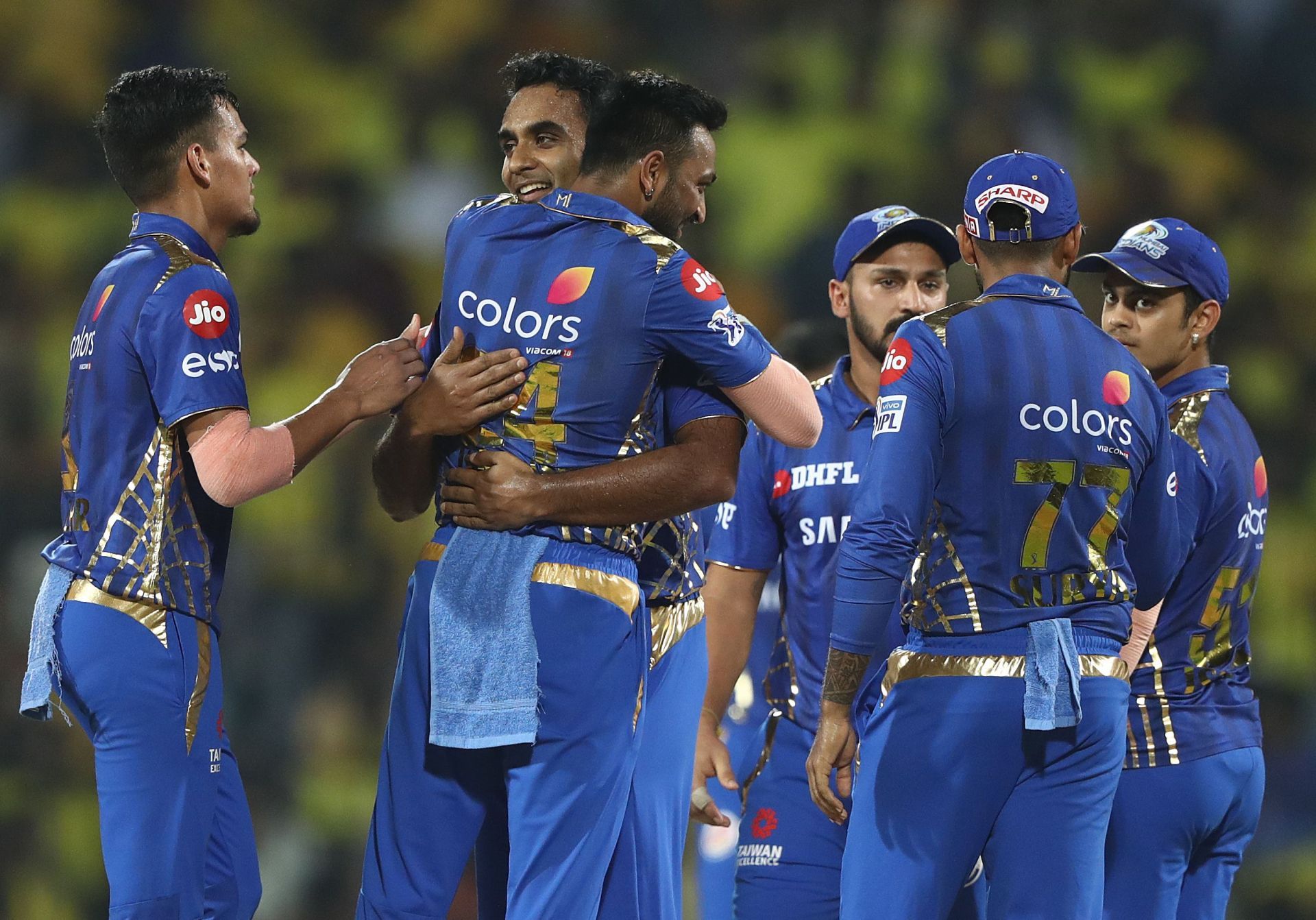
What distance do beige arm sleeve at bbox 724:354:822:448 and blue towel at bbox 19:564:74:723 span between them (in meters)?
1.22

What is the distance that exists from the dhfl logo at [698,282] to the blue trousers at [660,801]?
23.5 inches

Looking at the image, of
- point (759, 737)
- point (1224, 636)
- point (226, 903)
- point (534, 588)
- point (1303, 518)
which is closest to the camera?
point (534, 588)

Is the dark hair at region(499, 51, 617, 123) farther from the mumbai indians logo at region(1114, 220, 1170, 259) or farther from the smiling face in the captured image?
the mumbai indians logo at region(1114, 220, 1170, 259)

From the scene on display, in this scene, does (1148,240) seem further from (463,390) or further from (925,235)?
(463,390)

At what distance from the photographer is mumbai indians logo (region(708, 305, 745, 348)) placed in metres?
2.23

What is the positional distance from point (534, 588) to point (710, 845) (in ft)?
7.49

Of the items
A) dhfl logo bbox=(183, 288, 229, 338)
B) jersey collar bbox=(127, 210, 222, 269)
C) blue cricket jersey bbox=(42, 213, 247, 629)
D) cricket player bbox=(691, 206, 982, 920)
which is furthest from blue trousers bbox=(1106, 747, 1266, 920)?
jersey collar bbox=(127, 210, 222, 269)

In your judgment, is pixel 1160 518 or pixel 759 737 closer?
pixel 1160 518

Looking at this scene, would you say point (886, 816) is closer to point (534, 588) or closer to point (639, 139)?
point (534, 588)

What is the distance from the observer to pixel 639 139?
237 cm

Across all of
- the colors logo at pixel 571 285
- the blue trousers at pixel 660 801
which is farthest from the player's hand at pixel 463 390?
the blue trousers at pixel 660 801

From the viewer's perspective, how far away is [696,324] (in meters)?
2.22

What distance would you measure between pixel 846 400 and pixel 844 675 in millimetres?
962

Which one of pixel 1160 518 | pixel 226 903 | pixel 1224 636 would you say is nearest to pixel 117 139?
pixel 226 903
